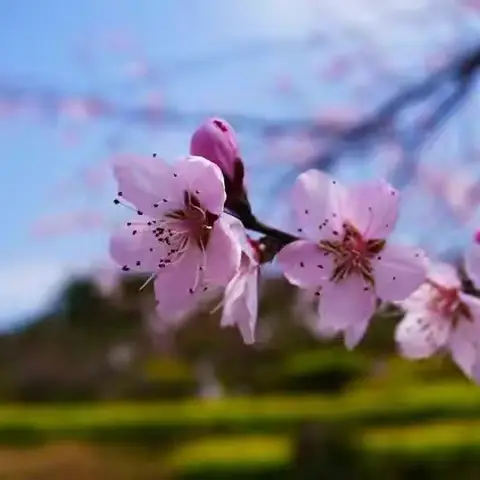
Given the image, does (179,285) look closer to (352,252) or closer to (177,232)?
(177,232)

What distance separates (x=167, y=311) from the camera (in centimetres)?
79

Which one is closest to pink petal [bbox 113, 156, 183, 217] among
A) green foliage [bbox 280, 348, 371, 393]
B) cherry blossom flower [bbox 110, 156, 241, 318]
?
cherry blossom flower [bbox 110, 156, 241, 318]

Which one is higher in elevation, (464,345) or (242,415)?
(464,345)

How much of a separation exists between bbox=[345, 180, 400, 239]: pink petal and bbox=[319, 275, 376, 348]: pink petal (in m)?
0.05

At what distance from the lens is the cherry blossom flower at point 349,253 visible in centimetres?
80

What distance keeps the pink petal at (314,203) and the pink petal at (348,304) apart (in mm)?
50

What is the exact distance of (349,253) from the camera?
2.77 ft

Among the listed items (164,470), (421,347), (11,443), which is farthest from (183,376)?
(421,347)

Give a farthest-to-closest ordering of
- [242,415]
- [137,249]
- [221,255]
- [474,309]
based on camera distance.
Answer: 1. [242,415]
2. [474,309]
3. [137,249]
4. [221,255]

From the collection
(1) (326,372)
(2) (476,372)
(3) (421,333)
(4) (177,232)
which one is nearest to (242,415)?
(1) (326,372)

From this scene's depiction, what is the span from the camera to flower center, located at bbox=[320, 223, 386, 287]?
835mm

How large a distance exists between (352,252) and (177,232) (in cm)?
16

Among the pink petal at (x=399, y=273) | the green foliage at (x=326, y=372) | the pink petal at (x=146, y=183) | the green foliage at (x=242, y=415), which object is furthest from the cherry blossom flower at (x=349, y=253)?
the green foliage at (x=326, y=372)

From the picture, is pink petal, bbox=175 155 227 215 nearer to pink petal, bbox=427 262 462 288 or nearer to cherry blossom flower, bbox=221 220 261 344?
cherry blossom flower, bbox=221 220 261 344
